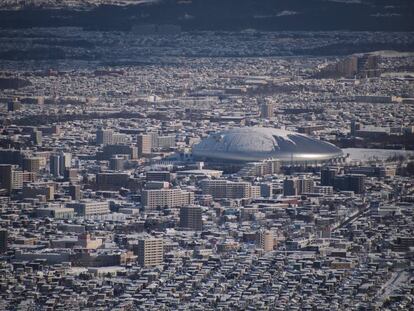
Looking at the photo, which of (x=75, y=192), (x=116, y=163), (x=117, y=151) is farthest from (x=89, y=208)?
(x=117, y=151)

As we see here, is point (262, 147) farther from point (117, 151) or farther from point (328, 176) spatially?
point (328, 176)

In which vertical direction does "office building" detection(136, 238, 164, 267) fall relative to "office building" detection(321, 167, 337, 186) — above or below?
below

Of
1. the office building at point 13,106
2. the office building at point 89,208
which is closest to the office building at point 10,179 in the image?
the office building at point 89,208

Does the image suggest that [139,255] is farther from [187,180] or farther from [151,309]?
[187,180]

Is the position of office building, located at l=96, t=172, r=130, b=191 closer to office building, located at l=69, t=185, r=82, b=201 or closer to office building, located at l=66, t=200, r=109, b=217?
office building, located at l=69, t=185, r=82, b=201

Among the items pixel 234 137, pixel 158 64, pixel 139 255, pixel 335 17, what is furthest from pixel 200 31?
pixel 139 255

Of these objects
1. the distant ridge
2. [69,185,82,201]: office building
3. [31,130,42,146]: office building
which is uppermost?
the distant ridge

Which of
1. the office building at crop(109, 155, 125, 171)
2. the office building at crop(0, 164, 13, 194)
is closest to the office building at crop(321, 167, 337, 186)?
the office building at crop(109, 155, 125, 171)

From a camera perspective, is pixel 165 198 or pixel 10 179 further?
pixel 10 179
